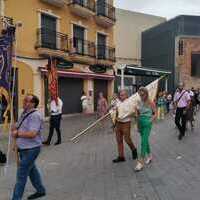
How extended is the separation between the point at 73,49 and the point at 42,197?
19847 mm

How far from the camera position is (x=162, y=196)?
20.7 ft

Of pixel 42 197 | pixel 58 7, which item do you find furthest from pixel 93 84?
pixel 42 197

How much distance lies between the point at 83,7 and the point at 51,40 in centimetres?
402

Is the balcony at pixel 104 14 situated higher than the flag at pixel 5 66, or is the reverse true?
the balcony at pixel 104 14

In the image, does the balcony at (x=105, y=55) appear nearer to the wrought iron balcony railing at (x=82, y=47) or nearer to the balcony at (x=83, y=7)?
the wrought iron balcony railing at (x=82, y=47)

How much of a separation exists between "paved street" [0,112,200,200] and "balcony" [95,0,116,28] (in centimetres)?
1804

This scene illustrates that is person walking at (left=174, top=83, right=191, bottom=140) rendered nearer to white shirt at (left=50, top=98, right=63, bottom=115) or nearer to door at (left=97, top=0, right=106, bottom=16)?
white shirt at (left=50, top=98, right=63, bottom=115)

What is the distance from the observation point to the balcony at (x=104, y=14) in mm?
28984

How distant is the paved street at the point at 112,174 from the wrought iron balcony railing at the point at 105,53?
17613 mm

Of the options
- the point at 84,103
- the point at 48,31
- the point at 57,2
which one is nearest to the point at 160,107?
the point at 84,103

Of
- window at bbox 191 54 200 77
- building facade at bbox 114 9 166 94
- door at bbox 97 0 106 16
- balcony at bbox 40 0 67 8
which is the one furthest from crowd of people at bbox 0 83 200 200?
building facade at bbox 114 9 166 94

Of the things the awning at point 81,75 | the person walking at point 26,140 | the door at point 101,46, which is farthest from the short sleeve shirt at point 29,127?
the door at point 101,46

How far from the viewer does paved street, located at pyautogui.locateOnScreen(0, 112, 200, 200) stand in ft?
21.4

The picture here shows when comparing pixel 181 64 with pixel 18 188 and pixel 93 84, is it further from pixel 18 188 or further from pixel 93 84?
pixel 18 188
